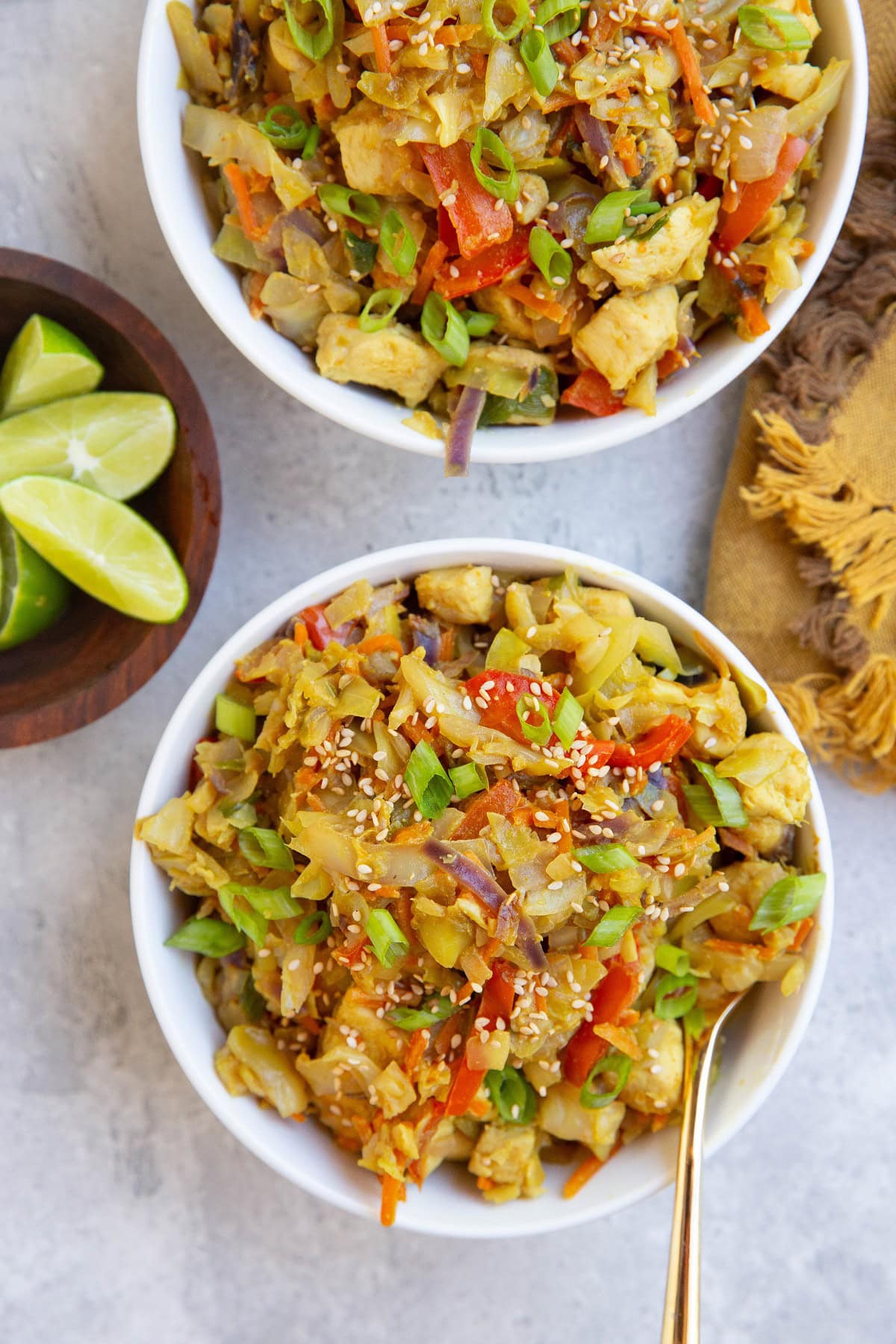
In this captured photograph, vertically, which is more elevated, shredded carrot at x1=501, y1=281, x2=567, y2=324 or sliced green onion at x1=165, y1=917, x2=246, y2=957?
shredded carrot at x1=501, y1=281, x2=567, y2=324

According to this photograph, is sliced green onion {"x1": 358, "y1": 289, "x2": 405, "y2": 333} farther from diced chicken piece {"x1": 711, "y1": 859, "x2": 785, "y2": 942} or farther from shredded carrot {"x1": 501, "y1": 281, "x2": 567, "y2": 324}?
diced chicken piece {"x1": 711, "y1": 859, "x2": 785, "y2": 942}

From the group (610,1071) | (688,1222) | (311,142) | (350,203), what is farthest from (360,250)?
(688,1222)

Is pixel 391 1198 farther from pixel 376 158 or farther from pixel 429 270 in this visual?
pixel 376 158

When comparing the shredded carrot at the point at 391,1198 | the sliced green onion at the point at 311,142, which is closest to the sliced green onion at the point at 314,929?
the shredded carrot at the point at 391,1198

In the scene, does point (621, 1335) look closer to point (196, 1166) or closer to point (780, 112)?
point (196, 1166)

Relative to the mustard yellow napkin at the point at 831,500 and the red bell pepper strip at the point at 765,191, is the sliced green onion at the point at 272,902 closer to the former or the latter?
the mustard yellow napkin at the point at 831,500

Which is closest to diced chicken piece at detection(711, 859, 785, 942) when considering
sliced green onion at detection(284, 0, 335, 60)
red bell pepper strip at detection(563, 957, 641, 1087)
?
red bell pepper strip at detection(563, 957, 641, 1087)
